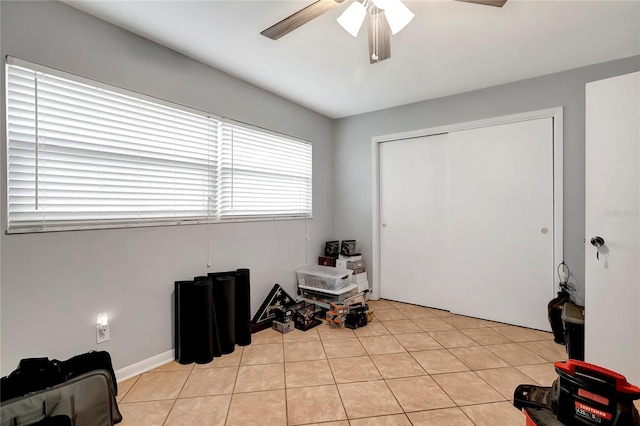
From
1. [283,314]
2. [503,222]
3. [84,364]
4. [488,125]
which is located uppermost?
[488,125]

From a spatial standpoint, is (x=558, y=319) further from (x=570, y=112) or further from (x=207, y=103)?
(x=207, y=103)

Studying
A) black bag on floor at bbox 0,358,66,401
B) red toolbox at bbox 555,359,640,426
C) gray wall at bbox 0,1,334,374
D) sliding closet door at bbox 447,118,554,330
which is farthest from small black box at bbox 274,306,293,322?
red toolbox at bbox 555,359,640,426

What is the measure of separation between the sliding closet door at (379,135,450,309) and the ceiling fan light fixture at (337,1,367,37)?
6.97 ft

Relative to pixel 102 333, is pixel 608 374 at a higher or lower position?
higher

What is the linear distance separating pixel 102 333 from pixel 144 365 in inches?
15.8

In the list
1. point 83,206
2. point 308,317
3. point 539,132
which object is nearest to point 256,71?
point 83,206

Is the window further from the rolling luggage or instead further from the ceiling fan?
the ceiling fan

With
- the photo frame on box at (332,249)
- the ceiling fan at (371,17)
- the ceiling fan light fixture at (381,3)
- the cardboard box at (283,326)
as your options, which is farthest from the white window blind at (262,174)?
the ceiling fan light fixture at (381,3)

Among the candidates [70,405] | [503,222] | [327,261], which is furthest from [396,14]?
[327,261]

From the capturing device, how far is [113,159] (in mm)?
1953

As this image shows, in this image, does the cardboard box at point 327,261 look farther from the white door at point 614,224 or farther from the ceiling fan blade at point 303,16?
the ceiling fan blade at point 303,16

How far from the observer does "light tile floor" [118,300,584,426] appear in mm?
1628

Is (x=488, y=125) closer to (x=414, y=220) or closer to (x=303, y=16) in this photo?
(x=414, y=220)

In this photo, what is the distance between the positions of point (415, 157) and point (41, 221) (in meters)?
3.39
